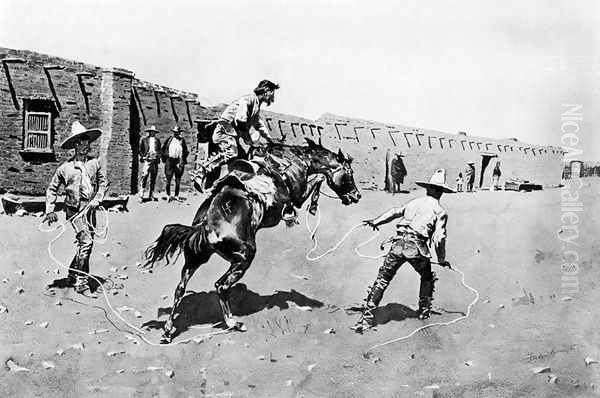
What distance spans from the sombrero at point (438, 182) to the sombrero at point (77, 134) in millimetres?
3859

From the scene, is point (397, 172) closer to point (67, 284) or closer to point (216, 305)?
point (216, 305)

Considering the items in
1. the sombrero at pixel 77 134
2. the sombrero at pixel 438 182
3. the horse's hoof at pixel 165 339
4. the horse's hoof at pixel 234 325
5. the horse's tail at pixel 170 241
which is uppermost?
the sombrero at pixel 77 134

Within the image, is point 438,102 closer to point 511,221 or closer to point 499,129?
point 499,129

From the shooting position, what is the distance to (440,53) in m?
8.47

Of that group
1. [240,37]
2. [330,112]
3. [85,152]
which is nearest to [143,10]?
[240,37]

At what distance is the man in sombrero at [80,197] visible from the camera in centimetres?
812

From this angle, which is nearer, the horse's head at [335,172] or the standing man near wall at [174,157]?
the horse's head at [335,172]

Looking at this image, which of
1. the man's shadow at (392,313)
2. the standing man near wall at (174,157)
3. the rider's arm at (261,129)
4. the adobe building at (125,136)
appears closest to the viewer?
the man's shadow at (392,313)

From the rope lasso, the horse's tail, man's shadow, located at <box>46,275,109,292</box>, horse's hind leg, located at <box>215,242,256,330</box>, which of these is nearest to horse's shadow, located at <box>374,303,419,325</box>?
horse's hind leg, located at <box>215,242,256,330</box>

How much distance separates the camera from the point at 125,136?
29.1 feet

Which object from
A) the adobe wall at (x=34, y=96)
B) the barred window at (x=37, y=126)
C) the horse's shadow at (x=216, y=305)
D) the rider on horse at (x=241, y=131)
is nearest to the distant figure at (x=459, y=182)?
the rider on horse at (x=241, y=131)

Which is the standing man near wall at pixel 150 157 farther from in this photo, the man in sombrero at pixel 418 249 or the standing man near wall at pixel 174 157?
the man in sombrero at pixel 418 249

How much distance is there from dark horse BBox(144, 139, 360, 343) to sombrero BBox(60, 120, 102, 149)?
1.53 metres
